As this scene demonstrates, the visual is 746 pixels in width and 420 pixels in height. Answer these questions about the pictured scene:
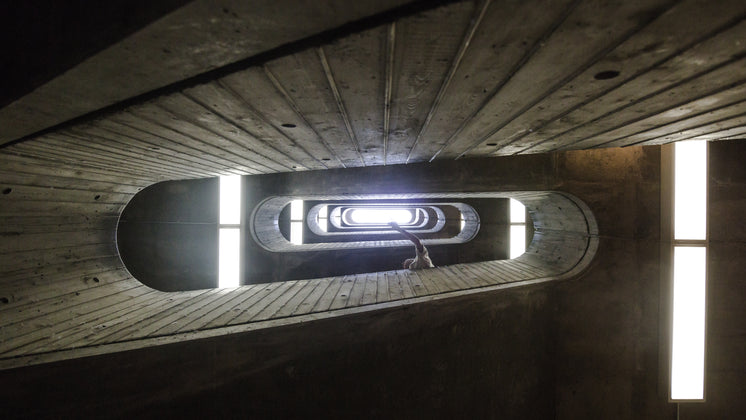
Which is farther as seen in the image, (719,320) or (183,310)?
(719,320)

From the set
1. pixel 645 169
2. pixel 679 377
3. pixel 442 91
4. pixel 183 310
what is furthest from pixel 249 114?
pixel 679 377

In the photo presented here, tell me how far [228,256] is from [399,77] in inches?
214

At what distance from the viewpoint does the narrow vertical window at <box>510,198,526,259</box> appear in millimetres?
6816

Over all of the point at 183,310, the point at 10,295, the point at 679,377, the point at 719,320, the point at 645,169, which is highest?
the point at 645,169

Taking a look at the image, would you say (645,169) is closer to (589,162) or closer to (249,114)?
(589,162)

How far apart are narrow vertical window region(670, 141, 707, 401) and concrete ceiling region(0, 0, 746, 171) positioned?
6.72 ft

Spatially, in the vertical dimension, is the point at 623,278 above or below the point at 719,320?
above

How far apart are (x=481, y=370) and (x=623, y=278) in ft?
8.14

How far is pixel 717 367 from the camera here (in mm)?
3648

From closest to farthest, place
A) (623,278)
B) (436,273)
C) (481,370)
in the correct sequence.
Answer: (481,370) → (623,278) → (436,273)

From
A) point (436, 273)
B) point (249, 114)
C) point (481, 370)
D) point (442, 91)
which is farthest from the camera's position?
point (436, 273)

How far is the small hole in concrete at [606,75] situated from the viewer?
130 centimetres

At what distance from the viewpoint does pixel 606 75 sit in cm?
132

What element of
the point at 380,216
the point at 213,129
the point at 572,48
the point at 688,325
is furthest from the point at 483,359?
the point at 380,216
